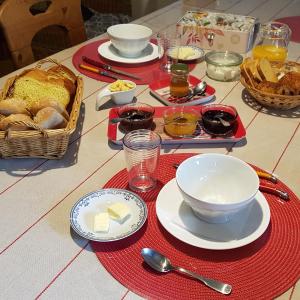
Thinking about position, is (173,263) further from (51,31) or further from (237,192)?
(51,31)

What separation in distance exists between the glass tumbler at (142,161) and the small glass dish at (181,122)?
0.42 feet

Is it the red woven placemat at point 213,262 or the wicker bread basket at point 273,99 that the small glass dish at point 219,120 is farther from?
the red woven placemat at point 213,262

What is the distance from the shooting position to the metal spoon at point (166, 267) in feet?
1.96

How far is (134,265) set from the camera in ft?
2.11

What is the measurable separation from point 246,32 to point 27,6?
2.78 feet

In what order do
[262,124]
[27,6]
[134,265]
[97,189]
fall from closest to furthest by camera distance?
[134,265] < [97,189] < [262,124] < [27,6]

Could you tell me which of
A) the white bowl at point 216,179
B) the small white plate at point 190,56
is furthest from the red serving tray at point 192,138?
the small white plate at point 190,56

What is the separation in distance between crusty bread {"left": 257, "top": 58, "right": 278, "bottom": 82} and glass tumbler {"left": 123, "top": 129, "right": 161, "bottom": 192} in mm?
439

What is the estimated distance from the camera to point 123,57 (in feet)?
4.56

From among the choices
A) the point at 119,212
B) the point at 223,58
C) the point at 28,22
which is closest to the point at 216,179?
the point at 119,212

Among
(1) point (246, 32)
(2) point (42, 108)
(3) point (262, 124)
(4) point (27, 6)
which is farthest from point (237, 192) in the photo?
(4) point (27, 6)

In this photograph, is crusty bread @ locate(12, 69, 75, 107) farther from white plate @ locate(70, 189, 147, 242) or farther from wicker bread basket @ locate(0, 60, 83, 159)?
white plate @ locate(70, 189, 147, 242)

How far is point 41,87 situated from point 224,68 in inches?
23.1

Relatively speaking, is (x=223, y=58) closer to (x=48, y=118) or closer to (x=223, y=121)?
(x=223, y=121)
